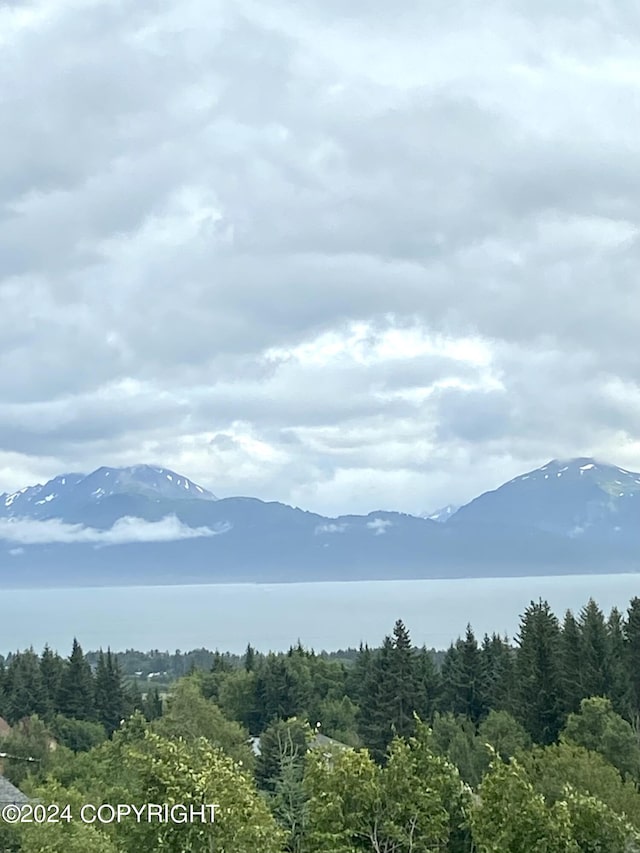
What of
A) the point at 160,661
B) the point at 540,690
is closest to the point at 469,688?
the point at 540,690

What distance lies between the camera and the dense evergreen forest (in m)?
17.9

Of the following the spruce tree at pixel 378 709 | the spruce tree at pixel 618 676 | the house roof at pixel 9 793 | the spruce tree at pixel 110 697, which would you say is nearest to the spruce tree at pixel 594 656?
the spruce tree at pixel 618 676

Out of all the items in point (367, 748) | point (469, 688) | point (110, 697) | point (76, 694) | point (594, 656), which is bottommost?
point (110, 697)

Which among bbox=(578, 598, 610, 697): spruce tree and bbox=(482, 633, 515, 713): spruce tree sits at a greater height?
bbox=(578, 598, 610, 697): spruce tree

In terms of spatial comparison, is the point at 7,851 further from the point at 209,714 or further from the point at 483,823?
the point at 209,714

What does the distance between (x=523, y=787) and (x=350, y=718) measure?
43816mm

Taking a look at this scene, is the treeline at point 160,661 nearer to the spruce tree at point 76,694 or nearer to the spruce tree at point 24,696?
the spruce tree at point 24,696

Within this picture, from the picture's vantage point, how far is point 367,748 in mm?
22781

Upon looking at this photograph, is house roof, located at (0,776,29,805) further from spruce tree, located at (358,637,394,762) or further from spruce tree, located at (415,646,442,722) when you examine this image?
spruce tree, located at (415,646,442,722)

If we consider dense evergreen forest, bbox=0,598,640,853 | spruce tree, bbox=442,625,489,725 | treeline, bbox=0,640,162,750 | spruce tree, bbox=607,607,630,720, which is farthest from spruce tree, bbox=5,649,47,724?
spruce tree, bbox=607,607,630,720

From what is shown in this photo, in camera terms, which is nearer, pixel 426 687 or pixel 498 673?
pixel 426 687

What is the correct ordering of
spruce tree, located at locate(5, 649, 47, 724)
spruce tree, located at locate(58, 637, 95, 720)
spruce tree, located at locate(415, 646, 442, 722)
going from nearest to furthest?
spruce tree, located at locate(415, 646, 442, 722) < spruce tree, located at locate(5, 649, 47, 724) < spruce tree, located at locate(58, 637, 95, 720)

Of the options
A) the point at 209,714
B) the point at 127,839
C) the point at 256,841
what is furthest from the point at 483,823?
the point at 209,714

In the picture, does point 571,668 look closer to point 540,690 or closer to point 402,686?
point 540,690
